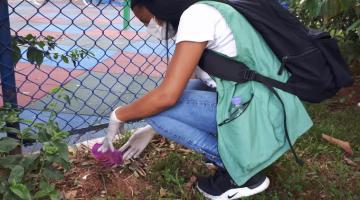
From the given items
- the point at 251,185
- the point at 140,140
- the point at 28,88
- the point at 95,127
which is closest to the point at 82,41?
the point at 28,88

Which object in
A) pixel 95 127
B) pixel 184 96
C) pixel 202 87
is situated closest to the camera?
pixel 184 96

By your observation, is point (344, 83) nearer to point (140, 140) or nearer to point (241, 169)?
point (241, 169)

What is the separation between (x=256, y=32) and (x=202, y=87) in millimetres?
445

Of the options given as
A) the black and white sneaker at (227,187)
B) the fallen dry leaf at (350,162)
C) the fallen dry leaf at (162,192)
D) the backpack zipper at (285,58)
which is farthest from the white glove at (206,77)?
the fallen dry leaf at (350,162)

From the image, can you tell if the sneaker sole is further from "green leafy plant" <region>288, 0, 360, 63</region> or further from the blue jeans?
"green leafy plant" <region>288, 0, 360, 63</region>

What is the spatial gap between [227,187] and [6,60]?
1.04 meters

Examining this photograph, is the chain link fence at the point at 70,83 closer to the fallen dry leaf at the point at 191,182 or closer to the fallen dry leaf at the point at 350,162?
the fallen dry leaf at the point at 191,182

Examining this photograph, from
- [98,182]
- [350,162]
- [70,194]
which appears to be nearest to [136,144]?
[98,182]

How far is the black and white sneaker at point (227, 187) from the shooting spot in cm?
199

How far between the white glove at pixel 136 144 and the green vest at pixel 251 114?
493mm

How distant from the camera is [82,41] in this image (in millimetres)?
5797

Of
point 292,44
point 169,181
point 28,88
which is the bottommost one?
point 28,88

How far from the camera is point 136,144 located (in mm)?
2229

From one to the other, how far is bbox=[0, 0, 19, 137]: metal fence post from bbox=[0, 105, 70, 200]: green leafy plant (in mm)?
190
